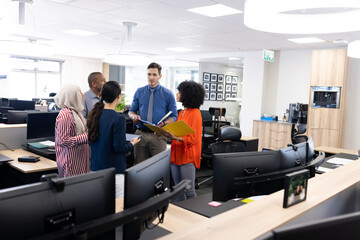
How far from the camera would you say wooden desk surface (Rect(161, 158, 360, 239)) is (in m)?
1.09

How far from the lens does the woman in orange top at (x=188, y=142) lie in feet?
9.12

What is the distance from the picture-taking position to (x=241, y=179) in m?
1.67

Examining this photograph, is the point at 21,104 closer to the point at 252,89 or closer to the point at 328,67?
the point at 252,89

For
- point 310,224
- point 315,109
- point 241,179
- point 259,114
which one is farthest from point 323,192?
point 259,114

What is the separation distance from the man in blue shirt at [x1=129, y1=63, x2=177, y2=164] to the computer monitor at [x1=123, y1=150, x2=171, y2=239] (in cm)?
176

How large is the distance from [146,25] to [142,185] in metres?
5.16

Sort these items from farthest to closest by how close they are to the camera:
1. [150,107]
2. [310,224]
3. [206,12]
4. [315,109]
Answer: [315,109] → [206,12] → [150,107] → [310,224]

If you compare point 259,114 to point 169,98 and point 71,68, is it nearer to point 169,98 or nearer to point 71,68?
point 169,98

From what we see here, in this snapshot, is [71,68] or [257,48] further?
[71,68]

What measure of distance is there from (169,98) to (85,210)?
248 cm

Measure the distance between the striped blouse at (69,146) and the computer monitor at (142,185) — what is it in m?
1.25

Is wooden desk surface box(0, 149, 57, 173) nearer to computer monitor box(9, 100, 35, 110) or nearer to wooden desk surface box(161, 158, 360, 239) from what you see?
wooden desk surface box(161, 158, 360, 239)

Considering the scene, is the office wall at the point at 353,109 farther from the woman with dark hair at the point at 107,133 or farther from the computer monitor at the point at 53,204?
the computer monitor at the point at 53,204

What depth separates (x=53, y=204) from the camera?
938 mm
